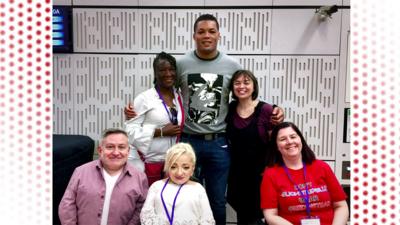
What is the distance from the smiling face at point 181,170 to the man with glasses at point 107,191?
272mm

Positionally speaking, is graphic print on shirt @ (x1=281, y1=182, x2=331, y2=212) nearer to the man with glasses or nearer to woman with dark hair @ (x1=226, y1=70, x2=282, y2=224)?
woman with dark hair @ (x1=226, y1=70, x2=282, y2=224)

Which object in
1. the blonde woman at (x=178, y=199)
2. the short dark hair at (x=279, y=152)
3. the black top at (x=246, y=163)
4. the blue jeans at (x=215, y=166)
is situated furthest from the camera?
the blue jeans at (x=215, y=166)

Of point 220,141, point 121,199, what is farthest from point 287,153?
point 121,199

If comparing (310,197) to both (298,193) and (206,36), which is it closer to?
(298,193)

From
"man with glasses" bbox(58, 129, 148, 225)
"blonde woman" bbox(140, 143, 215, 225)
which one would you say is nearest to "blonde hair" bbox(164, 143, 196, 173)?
"blonde woman" bbox(140, 143, 215, 225)

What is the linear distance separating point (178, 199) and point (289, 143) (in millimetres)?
836

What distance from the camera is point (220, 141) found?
3.00 meters

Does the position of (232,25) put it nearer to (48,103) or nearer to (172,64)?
(172,64)

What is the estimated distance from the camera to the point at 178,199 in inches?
94.8

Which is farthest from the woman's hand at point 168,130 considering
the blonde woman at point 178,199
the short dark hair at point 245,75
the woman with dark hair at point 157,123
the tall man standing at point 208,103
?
the short dark hair at point 245,75

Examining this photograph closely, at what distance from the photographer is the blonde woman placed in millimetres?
2369

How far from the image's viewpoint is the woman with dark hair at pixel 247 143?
2.87 metres

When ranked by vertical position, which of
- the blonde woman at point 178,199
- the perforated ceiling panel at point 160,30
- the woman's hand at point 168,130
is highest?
the perforated ceiling panel at point 160,30

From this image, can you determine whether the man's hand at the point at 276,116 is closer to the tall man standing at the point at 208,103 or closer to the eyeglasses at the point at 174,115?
the tall man standing at the point at 208,103
